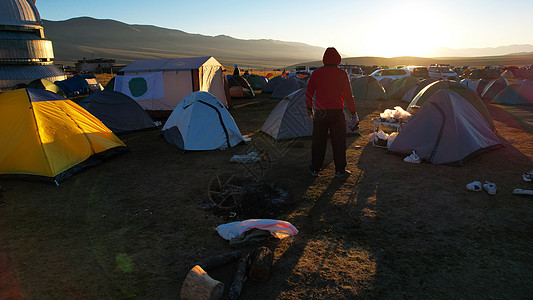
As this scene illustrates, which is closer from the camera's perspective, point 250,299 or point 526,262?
point 250,299

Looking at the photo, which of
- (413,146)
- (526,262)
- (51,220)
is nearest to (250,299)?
(526,262)

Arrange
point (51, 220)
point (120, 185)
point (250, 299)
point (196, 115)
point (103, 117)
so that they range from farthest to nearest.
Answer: point (103, 117), point (196, 115), point (120, 185), point (51, 220), point (250, 299)

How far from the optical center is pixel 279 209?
16.1ft

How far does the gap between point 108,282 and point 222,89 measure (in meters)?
13.0

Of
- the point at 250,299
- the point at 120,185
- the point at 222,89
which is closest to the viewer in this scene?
the point at 250,299

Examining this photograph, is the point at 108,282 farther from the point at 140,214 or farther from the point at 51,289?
the point at 140,214

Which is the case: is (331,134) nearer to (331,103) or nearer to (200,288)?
(331,103)

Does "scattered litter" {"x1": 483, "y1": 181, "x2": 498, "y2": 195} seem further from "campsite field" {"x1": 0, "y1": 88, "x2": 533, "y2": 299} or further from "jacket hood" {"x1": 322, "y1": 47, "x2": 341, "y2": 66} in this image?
"jacket hood" {"x1": 322, "y1": 47, "x2": 341, "y2": 66}

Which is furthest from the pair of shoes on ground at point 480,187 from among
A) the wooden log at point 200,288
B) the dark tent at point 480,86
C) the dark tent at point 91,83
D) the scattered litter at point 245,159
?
the dark tent at point 91,83

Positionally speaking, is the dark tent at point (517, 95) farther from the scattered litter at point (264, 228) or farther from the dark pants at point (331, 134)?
the scattered litter at point (264, 228)

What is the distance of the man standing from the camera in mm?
6109

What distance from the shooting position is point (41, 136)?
618 centimetres

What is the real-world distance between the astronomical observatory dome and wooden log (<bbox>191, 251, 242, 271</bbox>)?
28.2 m

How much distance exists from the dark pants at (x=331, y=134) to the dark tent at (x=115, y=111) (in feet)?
24.6
